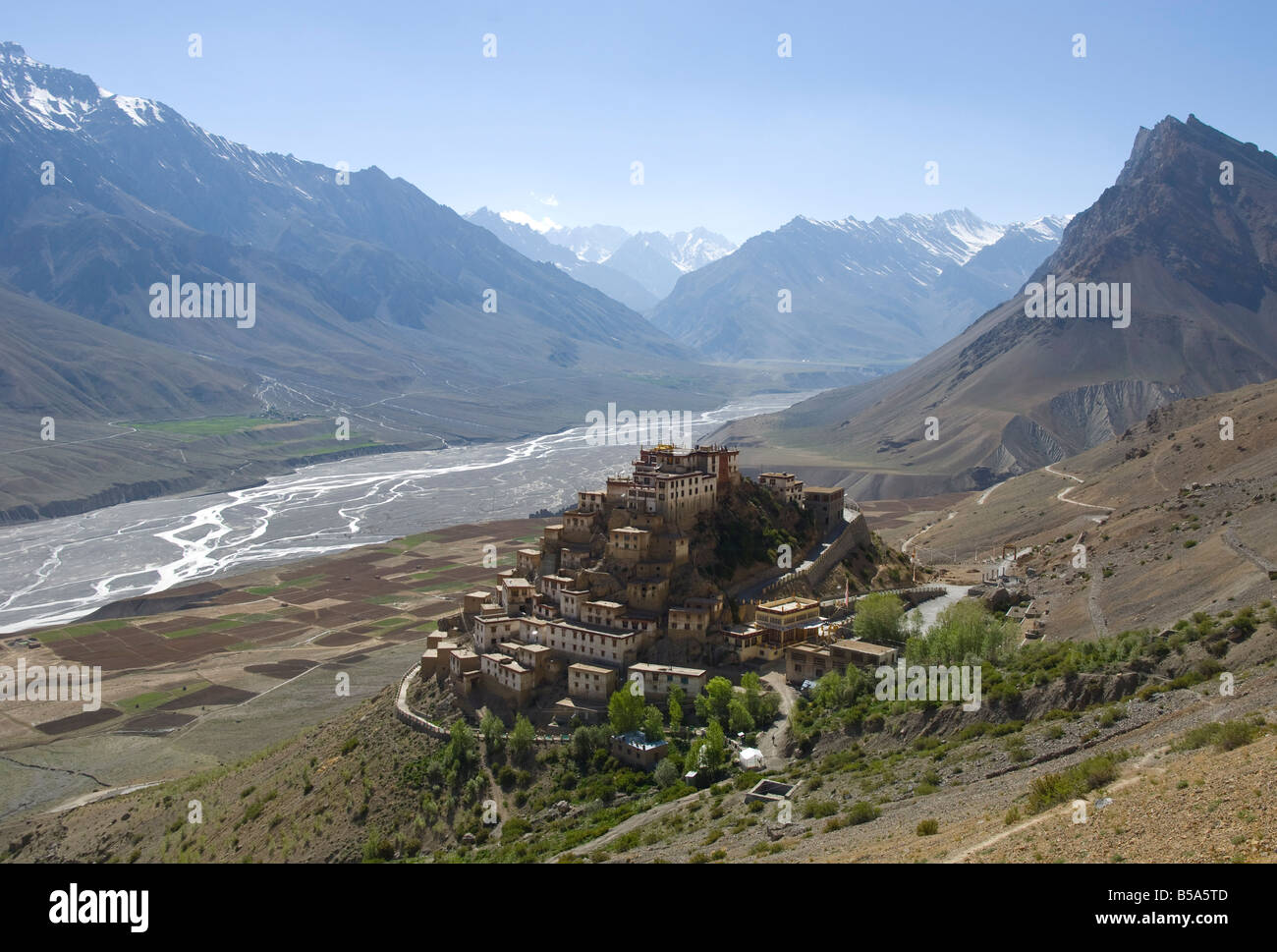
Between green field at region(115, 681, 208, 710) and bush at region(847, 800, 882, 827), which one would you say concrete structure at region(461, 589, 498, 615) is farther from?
bush at region(847, 800, 882, 827)

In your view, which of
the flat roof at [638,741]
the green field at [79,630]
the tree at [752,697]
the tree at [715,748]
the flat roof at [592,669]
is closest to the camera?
the tree at [715,748]

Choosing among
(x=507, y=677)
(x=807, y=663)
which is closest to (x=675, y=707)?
(x=807, y=663)

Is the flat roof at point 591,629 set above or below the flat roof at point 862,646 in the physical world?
above

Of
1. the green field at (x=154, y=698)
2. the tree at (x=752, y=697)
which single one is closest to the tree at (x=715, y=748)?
the tree at (x=752, y=697)

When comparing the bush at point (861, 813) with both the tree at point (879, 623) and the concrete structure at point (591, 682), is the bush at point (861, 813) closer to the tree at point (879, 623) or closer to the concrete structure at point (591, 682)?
the concrete structure at point (591, 682)

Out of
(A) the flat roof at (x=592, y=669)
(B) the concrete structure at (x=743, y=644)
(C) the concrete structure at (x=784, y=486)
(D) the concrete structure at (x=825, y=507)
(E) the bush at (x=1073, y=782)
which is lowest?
(A) the flat roof at (x=592, y=669)

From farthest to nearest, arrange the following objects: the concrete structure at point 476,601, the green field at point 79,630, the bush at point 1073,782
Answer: the green field at point 79,630 → the concrete structure at point 476,601 → the bush at point 1073,782
